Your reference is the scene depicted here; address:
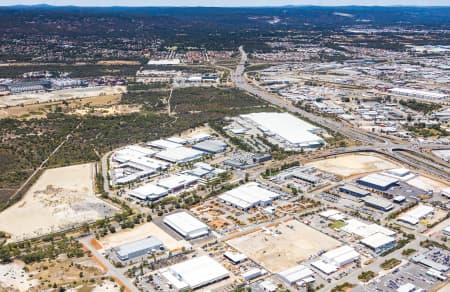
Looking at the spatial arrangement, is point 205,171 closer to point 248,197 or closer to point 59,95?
point 248,197

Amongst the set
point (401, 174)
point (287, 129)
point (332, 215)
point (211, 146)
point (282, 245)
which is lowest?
point (282, 245)

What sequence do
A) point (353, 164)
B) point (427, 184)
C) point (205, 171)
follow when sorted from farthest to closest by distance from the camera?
point (353, 164)
point (205, 171)
point (427, 184)

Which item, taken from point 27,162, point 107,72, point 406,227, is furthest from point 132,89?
point 406,227

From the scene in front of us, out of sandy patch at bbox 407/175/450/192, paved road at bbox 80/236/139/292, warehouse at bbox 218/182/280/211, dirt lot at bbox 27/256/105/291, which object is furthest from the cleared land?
sandy patch at bbox 407/175/450/192

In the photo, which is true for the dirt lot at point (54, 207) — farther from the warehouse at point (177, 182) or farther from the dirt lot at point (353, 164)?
the dirt lot at point (353, 164)

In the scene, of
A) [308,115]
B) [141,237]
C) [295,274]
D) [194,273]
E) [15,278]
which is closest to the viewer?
[295,274]

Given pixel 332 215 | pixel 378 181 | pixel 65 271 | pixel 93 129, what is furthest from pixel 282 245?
pixel 93 129

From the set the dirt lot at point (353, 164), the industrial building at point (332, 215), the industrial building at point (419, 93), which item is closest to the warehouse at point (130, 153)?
the dirt lot at point (353, 164)
